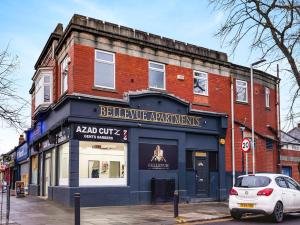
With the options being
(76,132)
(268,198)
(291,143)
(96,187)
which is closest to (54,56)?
(76,132)

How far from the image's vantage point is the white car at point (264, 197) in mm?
14461

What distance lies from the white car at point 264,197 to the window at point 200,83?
29.8ft

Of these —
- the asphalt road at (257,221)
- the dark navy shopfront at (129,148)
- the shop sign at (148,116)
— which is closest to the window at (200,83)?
the dark navy shopfront at (129,148)

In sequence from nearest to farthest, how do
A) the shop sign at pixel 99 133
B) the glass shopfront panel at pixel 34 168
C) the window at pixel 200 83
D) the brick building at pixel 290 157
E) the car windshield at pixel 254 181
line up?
1. the car windshield at pixel 254 181
2. the shop sign at pixel 99 133
3. the window at pixel 200 83
4. the glass shopfront panel at pixel 34 168
5. the brick building at pixel 290 157

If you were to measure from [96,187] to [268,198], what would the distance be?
311 inches

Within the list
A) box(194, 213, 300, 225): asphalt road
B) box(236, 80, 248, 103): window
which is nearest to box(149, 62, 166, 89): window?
box(236, 80, 248, 103): window

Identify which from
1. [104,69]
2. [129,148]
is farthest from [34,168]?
Result: [104,69]

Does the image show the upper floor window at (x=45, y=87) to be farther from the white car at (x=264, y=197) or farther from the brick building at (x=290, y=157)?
the brick building at (x=290, y=157)

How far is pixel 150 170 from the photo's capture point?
2111 cm

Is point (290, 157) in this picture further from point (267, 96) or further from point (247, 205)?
point (247, 205)

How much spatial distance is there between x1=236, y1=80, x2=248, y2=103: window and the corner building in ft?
0.20

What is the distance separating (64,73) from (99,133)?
13.1ft

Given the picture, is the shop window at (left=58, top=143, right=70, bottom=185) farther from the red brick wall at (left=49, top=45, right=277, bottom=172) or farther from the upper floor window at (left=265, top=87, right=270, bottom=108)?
the upper floor window at (left=265, top=87, right=270, bottom=108)

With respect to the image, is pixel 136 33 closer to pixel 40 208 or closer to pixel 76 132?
pixel 76 132
